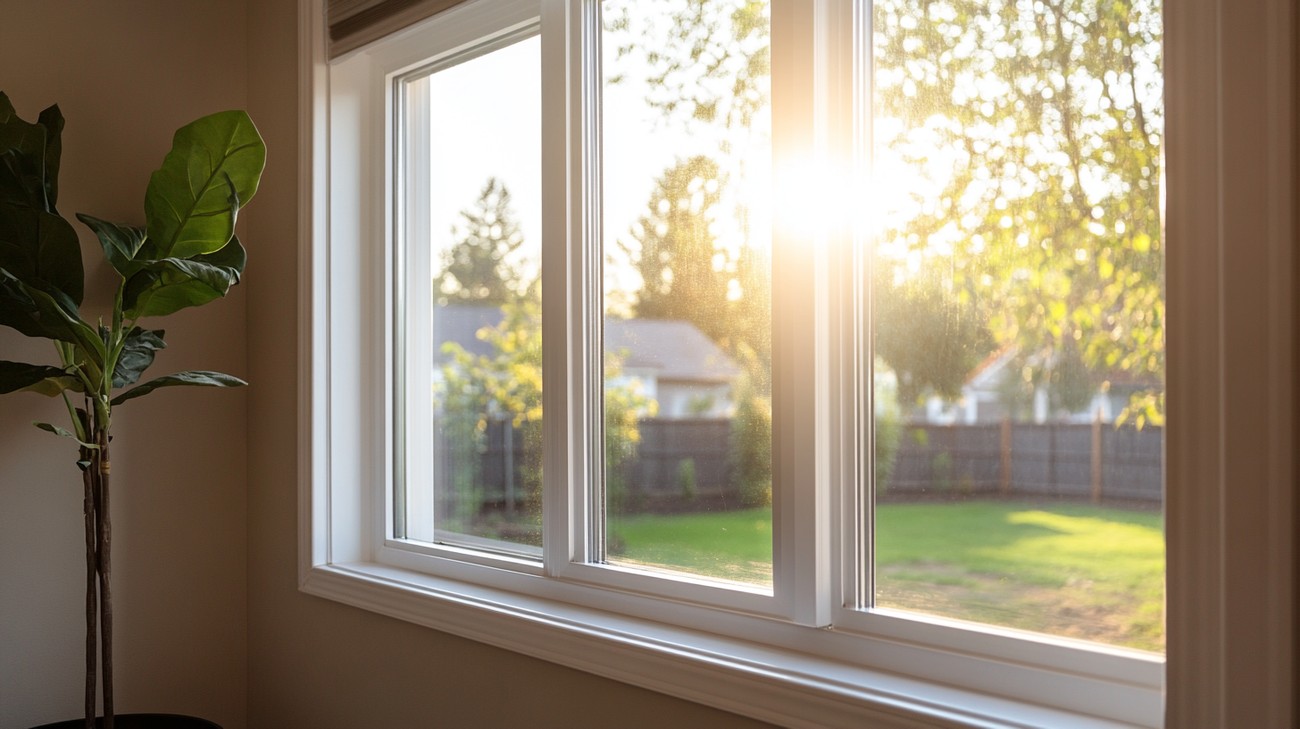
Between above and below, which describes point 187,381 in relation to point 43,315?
below

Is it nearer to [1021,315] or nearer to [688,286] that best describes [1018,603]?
[1021,315]

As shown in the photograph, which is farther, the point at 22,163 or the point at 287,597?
the point at 287,597

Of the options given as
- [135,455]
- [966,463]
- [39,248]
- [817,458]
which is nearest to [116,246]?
[39,248]

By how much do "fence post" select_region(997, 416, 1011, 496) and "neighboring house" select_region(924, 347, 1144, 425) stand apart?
0.5 inches

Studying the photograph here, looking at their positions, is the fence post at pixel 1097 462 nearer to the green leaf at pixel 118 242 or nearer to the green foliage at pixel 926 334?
the green foliage at pixel 926 334

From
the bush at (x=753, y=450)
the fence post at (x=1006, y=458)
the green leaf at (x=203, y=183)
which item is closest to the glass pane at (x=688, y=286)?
the bush at (x=753, y=450)

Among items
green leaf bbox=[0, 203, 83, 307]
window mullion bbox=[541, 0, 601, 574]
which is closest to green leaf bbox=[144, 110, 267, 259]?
green leaf bbox=[0, 203, 83, 307]

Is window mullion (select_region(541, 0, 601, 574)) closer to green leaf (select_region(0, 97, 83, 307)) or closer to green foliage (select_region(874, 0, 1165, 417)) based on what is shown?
green foliage (select_region(874, 0, 1165, 417))

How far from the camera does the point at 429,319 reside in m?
2.57

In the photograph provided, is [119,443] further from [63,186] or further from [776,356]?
[776,356]

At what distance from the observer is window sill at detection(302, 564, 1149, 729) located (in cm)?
138

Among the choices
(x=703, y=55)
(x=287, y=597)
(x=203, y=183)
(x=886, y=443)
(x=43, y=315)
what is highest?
(x=703, y=55)

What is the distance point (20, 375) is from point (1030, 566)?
6.79ft

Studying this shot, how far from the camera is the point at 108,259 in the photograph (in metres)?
2.28
